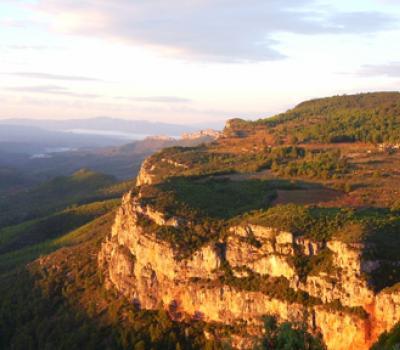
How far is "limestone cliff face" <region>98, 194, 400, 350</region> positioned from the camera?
43.8m

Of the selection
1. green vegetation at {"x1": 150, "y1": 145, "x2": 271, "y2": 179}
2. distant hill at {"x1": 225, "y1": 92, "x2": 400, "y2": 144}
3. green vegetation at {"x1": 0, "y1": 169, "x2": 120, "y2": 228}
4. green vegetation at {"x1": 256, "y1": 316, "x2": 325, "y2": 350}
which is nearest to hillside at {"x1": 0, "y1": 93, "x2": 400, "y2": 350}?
green vegetation at {"x1": 256, "y1": 316, "x2": 325, "y2": 350}

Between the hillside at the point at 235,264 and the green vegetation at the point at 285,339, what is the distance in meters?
0.09

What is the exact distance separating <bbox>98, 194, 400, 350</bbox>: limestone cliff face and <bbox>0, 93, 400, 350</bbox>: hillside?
10 centimetres

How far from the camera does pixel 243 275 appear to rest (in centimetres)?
5234

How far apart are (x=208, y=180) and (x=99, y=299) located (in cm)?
2195

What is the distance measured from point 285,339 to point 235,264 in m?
25.0

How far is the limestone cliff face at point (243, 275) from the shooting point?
144 feet

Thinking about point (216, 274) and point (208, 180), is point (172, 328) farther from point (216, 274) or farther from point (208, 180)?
point (208, 180)

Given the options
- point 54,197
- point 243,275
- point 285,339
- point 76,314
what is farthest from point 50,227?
point 285,339

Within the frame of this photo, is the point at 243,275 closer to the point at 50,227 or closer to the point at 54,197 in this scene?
the point at 50,227

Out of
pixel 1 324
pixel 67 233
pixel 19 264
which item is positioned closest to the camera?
pixel 1 324

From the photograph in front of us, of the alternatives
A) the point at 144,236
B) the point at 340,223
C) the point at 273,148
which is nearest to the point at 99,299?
the point at 144,236

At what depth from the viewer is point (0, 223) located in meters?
132

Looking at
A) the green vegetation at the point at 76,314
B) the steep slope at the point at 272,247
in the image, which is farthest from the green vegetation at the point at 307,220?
the green vegetation at the point at 76,314
